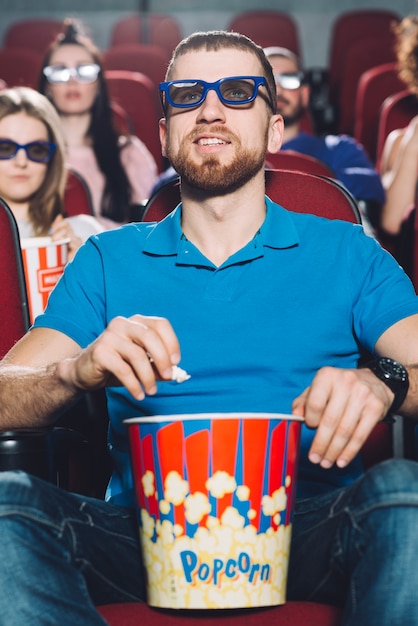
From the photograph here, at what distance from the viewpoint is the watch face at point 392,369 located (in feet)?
3.30

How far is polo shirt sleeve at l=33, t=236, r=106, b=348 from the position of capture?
3.99ft

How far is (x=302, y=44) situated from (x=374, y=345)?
4706 mm

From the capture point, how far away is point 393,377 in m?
1.00

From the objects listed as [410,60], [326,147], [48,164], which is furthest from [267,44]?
[48,164]

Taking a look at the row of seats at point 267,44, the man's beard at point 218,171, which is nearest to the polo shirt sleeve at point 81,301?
the man's beard at point 218,171

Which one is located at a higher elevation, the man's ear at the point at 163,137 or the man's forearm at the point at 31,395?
the man's ear at the point at 163,137

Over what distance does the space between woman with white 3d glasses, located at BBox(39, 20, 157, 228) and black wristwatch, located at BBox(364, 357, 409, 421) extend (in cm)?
176

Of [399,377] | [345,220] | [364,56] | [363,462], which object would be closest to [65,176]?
[345,220]

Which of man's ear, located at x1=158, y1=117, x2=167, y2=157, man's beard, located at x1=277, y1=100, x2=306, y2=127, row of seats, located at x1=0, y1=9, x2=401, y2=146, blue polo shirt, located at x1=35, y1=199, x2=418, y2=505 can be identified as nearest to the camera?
blue polo shirt, located at x1=35, y1=199, x2=418, y2=505

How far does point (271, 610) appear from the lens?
965 millimetres

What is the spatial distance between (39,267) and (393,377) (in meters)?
0.64

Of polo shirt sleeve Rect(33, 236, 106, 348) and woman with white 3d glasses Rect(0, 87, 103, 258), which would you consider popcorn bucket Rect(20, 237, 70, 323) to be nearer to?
polo shirt sleeve Rect(33, 236, 106, 348)

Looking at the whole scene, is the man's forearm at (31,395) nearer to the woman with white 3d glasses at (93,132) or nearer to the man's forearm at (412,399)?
the man's forearm at (412,399)

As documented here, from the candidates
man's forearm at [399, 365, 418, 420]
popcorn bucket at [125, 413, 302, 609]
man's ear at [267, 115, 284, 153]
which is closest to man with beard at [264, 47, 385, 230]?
man's ear at [267, 115, 284, 153]
